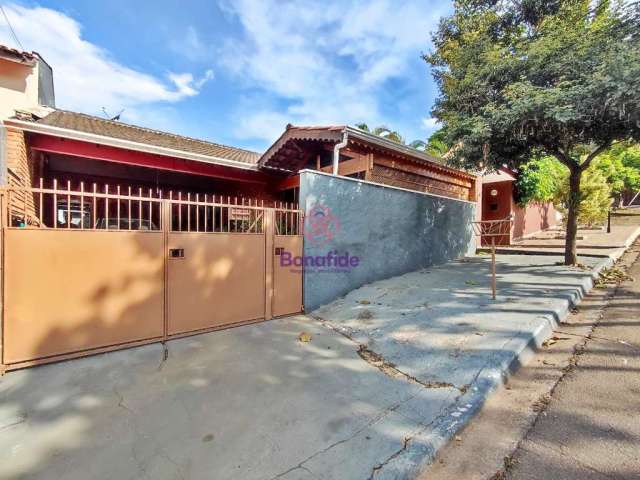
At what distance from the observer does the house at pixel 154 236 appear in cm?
339

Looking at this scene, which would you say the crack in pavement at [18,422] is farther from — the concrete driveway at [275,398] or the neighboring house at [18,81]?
the neighboring house at [18,81]

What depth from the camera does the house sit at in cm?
339

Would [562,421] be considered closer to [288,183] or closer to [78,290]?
[78,290]

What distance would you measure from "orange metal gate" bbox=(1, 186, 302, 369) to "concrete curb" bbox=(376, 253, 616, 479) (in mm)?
3295

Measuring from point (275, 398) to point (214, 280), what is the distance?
7.56ft

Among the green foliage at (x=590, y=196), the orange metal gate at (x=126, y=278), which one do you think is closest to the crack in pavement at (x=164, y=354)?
the orange metal gate at (x=126, y=278)

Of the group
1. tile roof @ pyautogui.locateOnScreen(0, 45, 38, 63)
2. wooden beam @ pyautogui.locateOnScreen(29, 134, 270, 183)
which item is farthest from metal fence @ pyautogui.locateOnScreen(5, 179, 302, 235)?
tile roof @ pyautogui.locateOnScreen(0, 45, 38, 63)

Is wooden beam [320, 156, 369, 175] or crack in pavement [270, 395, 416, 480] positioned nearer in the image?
crack in pavement [270, 395, 416, 480]

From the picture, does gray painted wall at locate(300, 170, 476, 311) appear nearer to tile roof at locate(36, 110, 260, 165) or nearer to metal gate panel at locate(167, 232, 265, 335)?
metal gate panel at locate(167, 232, 265, 335)

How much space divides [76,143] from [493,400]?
27.7 feet

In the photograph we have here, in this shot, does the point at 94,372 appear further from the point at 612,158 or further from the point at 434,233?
the point at 612,158

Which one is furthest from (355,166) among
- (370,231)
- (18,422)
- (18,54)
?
(18,54)

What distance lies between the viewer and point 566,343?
3711mm

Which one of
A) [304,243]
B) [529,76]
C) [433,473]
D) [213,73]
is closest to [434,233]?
[529,76]
